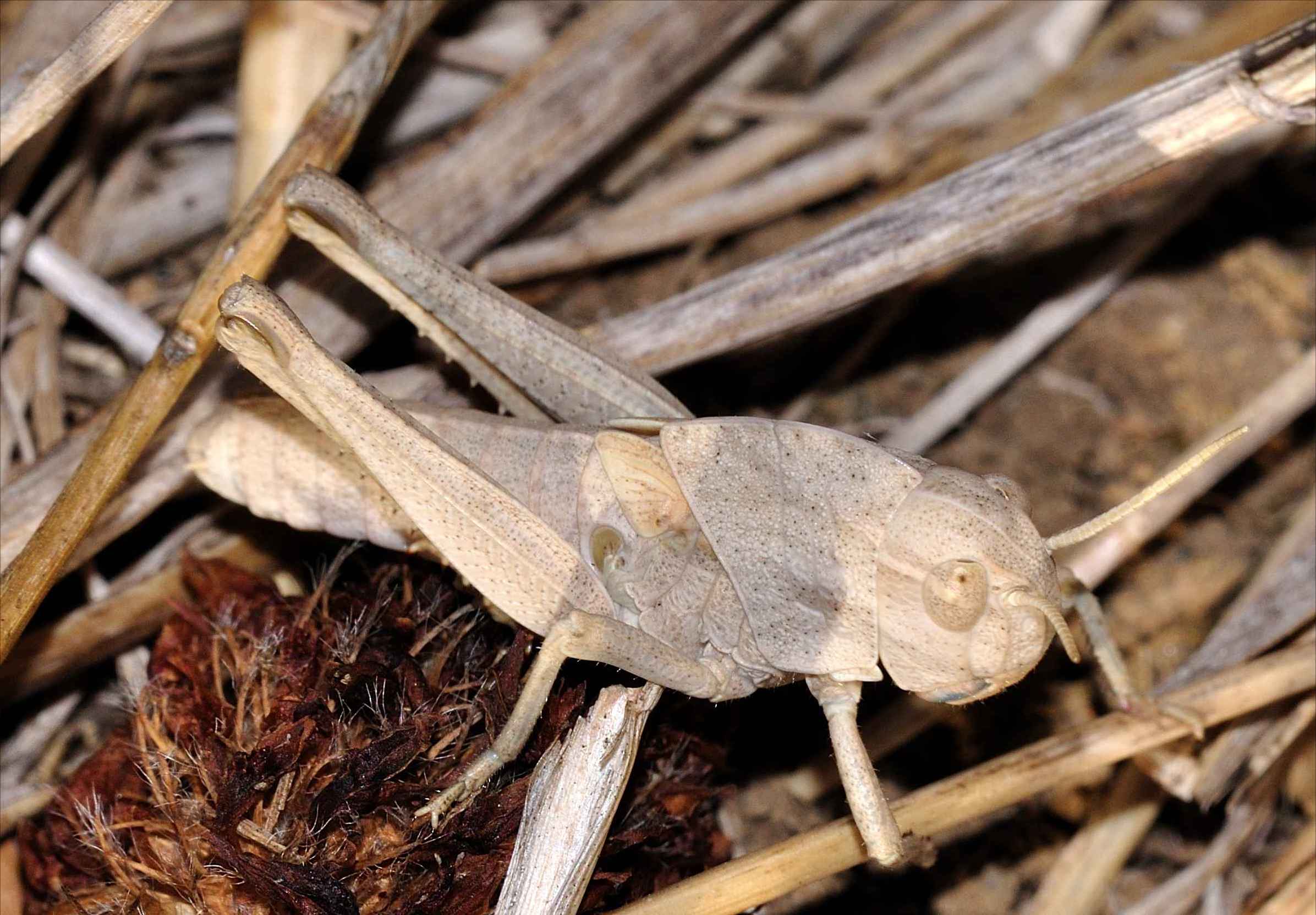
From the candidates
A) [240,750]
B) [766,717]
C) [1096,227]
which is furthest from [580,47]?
[240,750]

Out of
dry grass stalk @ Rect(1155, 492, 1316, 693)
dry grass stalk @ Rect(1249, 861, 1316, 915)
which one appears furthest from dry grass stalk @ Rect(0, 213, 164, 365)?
dry grass stalk @ Rect(1249, 861, 1316, 915)

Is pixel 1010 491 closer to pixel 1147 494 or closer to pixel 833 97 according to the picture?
pixel 1147 494

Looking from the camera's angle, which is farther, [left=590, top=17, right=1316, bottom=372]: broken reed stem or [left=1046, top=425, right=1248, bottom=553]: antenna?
[left=590, top=17, right=1316, bottom=372]: broken reed stem

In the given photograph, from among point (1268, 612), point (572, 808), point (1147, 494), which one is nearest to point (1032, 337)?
point (1268, 612)

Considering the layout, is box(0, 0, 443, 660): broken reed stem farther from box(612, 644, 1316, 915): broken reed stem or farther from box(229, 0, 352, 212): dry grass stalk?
box(612, 644, 1316, 915): broken reed stem

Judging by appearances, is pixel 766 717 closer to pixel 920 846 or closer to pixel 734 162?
pixel 920 846

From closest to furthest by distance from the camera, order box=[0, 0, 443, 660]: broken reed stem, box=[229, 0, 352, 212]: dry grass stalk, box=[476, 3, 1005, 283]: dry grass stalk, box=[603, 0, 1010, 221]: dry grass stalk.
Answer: box=[0, 0, 443, 660]: broken reed stem < box=[229, 0, 352, 212]: dry grass stalk < box=[476, 3, 1005, 283]: dry grass stalk < box=[603, 0, 1010, 221]: dry grass stalk

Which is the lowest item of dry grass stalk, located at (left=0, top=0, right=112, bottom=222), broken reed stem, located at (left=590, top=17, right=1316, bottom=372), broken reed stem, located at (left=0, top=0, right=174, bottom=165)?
broken reed stem, located at (left=590, top=17, right=1316, bottom=372)
